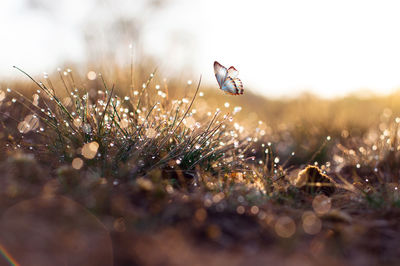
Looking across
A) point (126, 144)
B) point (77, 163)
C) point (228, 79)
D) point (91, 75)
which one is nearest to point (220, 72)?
point (228, 79)

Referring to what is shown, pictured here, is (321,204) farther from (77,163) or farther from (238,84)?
(77,163)

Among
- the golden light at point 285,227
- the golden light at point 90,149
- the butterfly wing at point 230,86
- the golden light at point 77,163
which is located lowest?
the golden light at point 285,227

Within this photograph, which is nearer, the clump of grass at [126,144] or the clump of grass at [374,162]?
the clump of grass at [126,144]

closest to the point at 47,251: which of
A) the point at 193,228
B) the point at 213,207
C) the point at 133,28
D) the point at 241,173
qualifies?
the point at 193,228

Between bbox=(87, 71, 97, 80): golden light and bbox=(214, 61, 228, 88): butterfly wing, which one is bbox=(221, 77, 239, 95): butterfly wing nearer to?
bbox=(214, 61, 228, 88): butterfly wing

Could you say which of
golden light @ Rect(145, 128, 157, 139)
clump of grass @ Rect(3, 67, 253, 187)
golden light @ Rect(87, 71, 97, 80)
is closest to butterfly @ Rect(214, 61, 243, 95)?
clump of grass @ Rect(3, 67, 253, 187)

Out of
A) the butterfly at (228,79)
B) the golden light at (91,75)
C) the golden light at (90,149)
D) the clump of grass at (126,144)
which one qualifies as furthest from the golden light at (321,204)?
the golden light at (91,75)

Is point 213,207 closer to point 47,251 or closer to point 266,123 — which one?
point 47,251

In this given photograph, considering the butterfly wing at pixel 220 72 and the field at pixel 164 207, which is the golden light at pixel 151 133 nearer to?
the field at pixel 164 207
